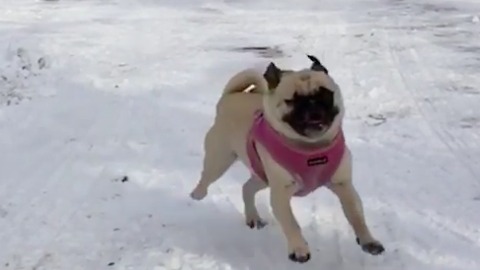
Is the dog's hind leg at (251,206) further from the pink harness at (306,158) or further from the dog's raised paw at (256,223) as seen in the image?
the pink harness at (306,158)

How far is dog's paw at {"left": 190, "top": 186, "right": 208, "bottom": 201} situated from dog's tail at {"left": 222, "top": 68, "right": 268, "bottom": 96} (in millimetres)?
637

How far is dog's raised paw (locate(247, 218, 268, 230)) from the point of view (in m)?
5.55

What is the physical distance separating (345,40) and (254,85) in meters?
6.69

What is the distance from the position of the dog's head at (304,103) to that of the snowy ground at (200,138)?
77cm

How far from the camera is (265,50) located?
11.6m

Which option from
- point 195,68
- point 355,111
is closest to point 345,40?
point 195,68

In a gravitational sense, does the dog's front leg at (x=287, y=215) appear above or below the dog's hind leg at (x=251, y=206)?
above

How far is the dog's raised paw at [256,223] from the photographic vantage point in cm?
555

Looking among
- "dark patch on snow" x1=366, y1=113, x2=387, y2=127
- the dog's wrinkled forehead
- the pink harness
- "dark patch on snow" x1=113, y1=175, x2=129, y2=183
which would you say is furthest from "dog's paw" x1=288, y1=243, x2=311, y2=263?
"dark patch on snow" x1=366, y1=113, x2=387, y2=127

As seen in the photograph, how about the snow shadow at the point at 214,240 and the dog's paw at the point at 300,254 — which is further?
the snow shadow at the point at 214,240

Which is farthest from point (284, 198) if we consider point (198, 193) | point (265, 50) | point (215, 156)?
point (265, 50)

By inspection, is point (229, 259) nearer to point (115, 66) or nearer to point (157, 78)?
point (157, 78)

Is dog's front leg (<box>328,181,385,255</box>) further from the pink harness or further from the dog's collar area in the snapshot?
the dog's collar area

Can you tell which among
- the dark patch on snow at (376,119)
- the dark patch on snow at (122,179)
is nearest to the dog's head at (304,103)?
the dark patch on snow at (122,179)
